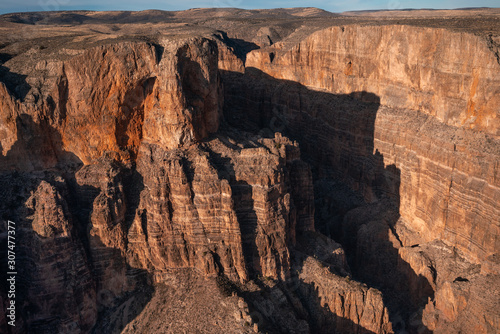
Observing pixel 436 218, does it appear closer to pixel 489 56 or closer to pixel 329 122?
pixel 489 56

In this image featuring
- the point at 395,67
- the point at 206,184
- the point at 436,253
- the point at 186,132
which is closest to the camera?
the point at 206,184

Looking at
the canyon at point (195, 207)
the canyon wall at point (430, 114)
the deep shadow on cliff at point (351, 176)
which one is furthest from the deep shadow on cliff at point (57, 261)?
the canyon wall at point (430, 114)

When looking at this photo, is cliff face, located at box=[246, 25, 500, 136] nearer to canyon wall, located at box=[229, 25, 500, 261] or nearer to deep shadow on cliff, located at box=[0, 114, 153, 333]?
canyon wall, located at box=[229, 25, 500, 261]

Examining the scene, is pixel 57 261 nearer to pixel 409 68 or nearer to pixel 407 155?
pixel 407 155

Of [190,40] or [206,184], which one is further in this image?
[190,40]

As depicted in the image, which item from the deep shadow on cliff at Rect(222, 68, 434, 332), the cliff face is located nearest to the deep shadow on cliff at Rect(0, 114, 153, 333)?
the deep shadow on cliff at Rect(222, 68, 434, 332)

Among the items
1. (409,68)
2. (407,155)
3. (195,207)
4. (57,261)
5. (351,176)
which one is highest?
(409,68)

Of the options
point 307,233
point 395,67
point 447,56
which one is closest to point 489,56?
point 447,56

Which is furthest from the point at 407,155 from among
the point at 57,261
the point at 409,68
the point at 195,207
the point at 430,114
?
the point at 57,261
